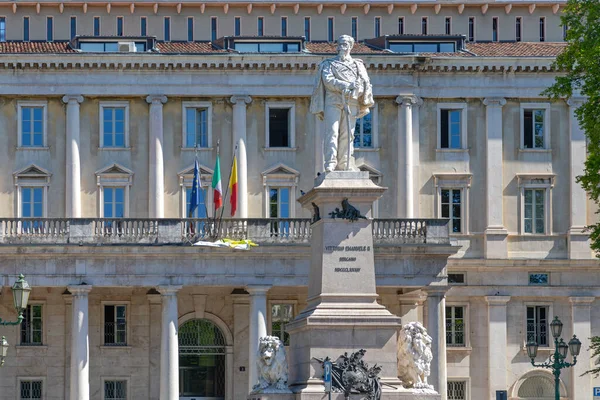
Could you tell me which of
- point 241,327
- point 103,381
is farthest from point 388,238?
point 103,381

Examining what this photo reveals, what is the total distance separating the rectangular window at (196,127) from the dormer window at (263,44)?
353 cm

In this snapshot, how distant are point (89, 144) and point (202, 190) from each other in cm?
624

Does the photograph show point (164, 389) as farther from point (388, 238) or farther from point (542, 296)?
point (542, 296)

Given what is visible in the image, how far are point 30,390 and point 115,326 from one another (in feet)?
16.3

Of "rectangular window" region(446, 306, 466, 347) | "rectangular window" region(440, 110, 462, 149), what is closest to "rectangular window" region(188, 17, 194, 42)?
"rectangular window" region(440, 110, 462, 149)

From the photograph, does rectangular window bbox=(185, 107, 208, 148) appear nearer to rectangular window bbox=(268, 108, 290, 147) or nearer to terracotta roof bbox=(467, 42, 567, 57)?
rectangular window bbox=(268, 108, 290, 147)

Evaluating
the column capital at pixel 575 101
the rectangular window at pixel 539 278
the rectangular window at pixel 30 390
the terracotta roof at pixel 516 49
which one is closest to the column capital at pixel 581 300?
the rectangular window at pixel 539 278

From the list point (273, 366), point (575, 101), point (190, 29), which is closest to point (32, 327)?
point (190, 29)

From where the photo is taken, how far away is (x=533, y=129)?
9962 cm

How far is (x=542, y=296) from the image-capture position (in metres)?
97.8

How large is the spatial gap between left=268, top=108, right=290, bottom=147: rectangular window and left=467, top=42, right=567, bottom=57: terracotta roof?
991 centimetres

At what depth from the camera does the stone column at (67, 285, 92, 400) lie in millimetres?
91125

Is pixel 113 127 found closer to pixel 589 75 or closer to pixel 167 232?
pixel 167 232

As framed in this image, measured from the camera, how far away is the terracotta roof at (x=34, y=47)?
98.2m
